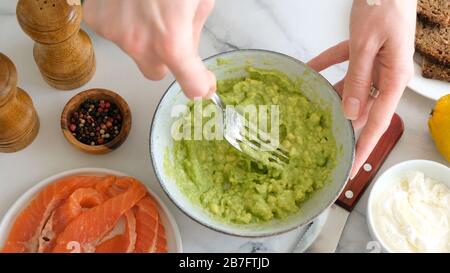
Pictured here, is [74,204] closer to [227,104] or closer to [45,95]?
[45,95]

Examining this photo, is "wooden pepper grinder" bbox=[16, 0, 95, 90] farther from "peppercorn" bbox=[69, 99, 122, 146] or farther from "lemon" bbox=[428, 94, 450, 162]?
"lemon" bbox=[428, 94, 450, 162]

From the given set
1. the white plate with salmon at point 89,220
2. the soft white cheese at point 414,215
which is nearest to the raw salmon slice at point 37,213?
the white plate with salmon at point 89,220

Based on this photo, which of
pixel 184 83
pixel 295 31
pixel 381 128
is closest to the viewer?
pixel 184 83

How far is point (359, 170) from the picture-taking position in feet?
5.38

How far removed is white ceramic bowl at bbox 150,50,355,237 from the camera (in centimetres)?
141

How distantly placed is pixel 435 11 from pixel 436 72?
239 mm

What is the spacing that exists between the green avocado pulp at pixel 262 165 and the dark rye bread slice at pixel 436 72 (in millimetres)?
426

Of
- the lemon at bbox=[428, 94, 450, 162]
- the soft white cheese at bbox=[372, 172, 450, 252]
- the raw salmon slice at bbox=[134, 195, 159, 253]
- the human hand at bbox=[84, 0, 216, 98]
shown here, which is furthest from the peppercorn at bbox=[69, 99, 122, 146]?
the lemon at bbox=[428, 94, 450, 162]

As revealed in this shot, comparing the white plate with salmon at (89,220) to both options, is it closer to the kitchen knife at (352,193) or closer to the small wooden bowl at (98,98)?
the small wooden bowl at (98,98)

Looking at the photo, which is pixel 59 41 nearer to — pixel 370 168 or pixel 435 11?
pixel 370 168

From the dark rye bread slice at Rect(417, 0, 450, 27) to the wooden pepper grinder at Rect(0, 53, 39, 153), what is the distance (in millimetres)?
1302

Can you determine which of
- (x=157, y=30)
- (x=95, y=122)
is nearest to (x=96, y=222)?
(x=95, y=122)

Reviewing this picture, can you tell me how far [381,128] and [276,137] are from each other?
301 millimetres
